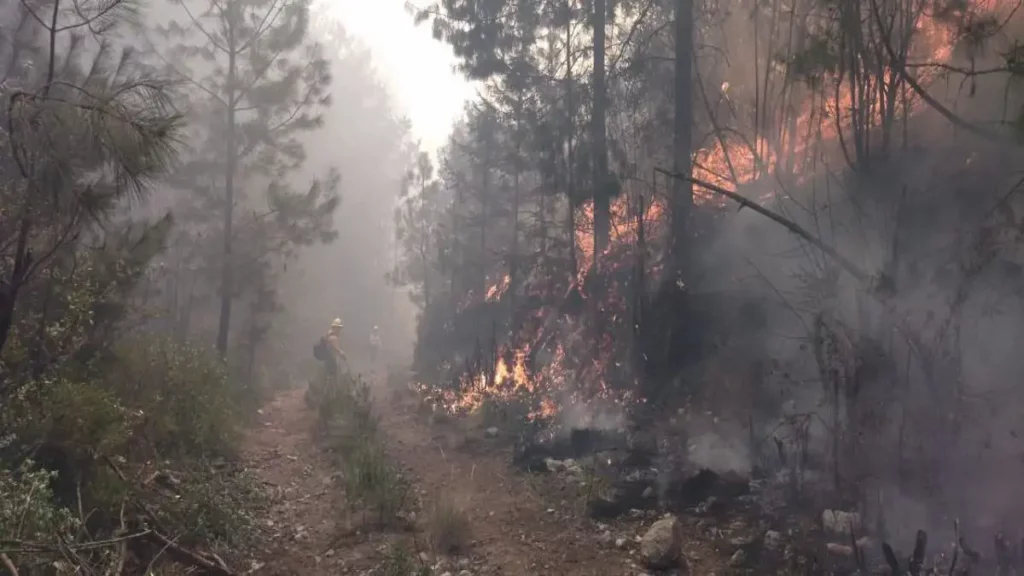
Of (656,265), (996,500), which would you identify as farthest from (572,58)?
(996,500)

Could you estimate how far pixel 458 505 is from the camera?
637 centimetres

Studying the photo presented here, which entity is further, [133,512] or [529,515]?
[529,515]

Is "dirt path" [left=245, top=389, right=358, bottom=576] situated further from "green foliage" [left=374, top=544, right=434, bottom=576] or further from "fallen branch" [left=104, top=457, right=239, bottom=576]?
"green foliage" [left=374, top=544, right=434, bottom=576]

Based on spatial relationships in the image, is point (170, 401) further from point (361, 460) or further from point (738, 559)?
point (738, 559)

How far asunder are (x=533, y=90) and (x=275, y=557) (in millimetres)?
13465

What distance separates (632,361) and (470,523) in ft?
16.3

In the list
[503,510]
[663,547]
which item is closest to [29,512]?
[503,510]

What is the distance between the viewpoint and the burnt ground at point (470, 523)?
5371 millimetres

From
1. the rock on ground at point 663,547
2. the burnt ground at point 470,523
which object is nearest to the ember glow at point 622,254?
the burnt ground at point 470,523

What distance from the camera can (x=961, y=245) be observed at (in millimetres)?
6457

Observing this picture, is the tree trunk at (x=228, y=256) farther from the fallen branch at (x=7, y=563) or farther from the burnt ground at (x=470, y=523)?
the fallen branch at (x=7, y=563)

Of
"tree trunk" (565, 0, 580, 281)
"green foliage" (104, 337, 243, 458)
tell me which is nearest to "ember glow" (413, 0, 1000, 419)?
"tree trunk" (565, 0, 580, 281)

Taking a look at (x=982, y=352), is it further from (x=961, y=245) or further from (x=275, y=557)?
(x=275, y=557)

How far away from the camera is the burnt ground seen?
5371mm
